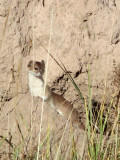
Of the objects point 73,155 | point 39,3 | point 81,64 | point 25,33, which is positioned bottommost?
point 73,155

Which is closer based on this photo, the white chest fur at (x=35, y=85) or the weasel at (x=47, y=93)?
the weasel at (x=47, y=93)

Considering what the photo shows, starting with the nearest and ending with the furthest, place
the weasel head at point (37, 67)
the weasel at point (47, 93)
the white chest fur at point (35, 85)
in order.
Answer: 1. the weasel head at point (37, 67)
2. the weasel at point (47, 93)
3. the white chest fur at point (35, 85)

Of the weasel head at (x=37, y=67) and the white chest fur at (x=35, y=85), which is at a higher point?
the weasel head at (x=37, y=67)

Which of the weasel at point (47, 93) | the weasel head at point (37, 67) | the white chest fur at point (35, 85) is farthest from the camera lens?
the white chest fur at point (35, 85)

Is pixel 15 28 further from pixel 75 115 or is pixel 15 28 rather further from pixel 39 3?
pixel 75 115

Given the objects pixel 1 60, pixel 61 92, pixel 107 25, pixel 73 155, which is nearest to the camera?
pixel 73 155

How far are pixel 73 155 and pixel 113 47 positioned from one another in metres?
2.25

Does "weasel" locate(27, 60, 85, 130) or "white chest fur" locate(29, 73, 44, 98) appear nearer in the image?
"weasel" locate(27, 60, 85, 130)

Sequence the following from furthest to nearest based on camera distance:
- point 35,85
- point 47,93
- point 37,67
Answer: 1. point 35,85
2. point 47,93
3. point 37,67

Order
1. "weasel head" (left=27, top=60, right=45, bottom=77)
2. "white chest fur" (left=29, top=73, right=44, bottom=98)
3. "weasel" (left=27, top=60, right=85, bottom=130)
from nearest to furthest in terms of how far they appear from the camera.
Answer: "weasel head" (left=27, top=60, right=45, bottom=77) < "weasel" (left=27, top=60, right=85, bottom=130) < "white chest fur" (left=29, top=73, right=44, bottom=98)

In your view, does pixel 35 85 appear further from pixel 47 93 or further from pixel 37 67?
pixel 37 67

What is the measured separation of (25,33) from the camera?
5.32 m

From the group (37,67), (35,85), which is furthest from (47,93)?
(37,67)

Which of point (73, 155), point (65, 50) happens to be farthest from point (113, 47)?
point (73, 155)
